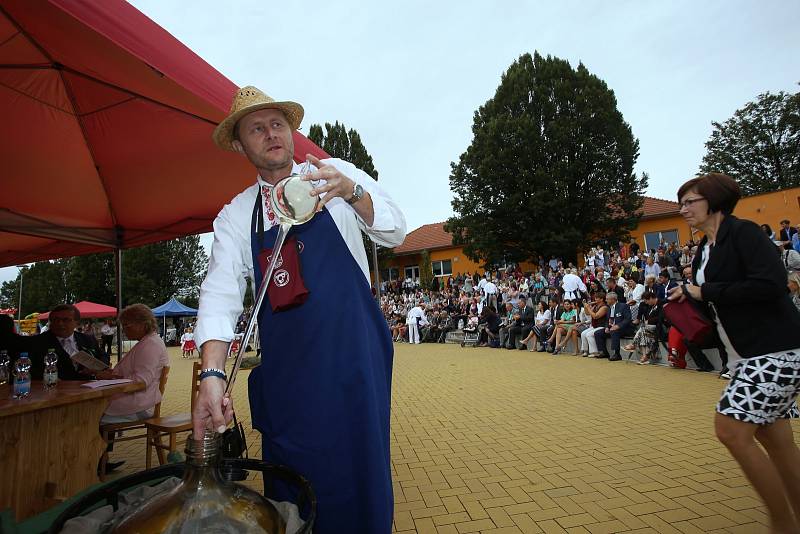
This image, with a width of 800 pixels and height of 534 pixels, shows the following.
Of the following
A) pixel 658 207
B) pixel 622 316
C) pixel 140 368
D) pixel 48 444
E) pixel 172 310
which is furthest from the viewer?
pixel 658 207

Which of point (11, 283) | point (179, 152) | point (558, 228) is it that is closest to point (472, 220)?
point (558, 228)

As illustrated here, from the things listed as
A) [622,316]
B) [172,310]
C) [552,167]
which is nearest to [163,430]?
[622,316]

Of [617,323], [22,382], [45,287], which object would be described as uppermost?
[45,287]

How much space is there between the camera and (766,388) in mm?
2061

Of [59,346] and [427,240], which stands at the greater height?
[427,240]

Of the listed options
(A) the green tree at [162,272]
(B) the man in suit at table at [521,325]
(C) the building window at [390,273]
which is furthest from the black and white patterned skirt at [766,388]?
(A) the green tree at [162,272]

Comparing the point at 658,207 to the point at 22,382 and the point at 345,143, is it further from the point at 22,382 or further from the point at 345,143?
the point at 22,382

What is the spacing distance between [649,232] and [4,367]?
31128mm

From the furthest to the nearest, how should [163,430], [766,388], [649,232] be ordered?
[649,232] < [163,430] < [766,388]

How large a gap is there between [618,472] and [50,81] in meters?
5.76

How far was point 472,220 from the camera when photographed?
28.3 meters

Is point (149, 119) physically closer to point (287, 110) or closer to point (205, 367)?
point (287, 110)

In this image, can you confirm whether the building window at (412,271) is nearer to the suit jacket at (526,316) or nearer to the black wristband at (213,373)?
the suit jacket at (526,316)

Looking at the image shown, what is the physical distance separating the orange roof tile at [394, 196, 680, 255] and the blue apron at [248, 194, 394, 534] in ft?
97.6
